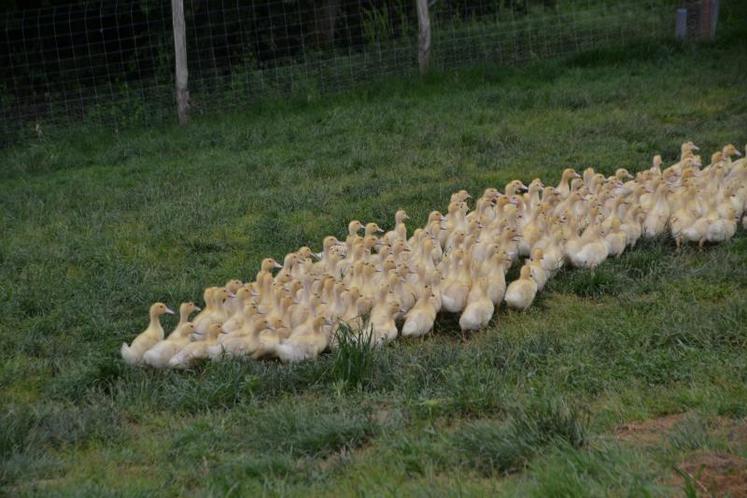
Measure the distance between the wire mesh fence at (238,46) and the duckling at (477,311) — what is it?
8.72 metres

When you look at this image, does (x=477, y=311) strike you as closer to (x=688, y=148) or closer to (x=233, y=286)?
(x=233, y=286)

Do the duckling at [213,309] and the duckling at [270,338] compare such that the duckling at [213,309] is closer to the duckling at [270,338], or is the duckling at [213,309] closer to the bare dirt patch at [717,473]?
the duckling at [270,338]

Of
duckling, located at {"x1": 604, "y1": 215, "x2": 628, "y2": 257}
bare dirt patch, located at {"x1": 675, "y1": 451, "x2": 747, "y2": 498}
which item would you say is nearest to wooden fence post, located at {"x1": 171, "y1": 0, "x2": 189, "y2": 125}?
duckling, located at {"x1": 604, "y1": 215, "x2": 628, "y2": 257}

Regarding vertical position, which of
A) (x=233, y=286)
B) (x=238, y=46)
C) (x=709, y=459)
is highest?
(x=238, y=46)

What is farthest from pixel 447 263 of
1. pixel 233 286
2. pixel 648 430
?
pixel 648 430

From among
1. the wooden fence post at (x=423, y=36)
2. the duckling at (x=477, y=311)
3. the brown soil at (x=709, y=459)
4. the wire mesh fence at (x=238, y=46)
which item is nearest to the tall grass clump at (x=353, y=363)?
the duckling at (x=477, y=311)

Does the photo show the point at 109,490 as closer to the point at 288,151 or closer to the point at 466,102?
the point at 288,151

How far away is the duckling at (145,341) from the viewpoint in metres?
7.33

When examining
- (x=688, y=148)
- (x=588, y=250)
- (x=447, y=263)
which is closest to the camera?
(x=447, y=263)

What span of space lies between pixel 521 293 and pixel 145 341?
2.50m

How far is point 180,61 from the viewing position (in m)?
15.2

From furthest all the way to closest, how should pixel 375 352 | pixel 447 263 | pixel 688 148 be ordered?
pixel 688 148
pixel 447 263
pixel 375 352

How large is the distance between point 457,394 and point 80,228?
6.08m

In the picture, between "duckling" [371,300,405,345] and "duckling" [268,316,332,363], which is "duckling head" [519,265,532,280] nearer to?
"duckling" [371,300,405,345]
